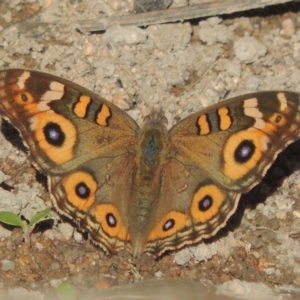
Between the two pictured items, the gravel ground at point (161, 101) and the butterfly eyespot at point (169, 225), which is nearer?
the butterfly eyespot at point (169, 225)

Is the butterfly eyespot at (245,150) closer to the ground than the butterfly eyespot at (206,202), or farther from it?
farther from it

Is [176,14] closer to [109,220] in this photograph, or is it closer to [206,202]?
[206,202]

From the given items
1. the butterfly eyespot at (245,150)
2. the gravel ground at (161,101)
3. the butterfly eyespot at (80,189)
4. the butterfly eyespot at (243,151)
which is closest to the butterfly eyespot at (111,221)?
the butterfly eyespot at (80,189)

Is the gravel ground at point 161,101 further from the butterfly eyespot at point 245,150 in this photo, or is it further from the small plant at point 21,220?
the butterfly eyespot at point 245,150

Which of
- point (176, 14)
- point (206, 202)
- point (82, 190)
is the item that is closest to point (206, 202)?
point (206, 202)

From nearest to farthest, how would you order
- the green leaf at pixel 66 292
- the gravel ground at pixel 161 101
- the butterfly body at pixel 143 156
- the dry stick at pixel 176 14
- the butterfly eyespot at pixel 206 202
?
the butterfly body at pixel 143 156
the butterfly eyespot at pixel 206 202
the green leaf at pixel 66 292
the gravel ground at pixel 161 101
the dry stick at pixel 176 14
